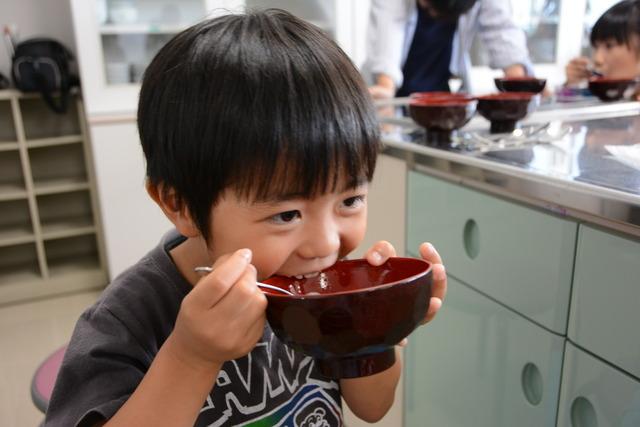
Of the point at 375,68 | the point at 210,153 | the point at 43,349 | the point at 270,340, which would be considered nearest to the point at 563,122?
the point at 375,68

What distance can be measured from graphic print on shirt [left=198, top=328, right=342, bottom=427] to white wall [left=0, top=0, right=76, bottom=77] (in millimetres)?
2393

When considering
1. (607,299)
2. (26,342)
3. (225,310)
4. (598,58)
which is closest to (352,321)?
(225,310)

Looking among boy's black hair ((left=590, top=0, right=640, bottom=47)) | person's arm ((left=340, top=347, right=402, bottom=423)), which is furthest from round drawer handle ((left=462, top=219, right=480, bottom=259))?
boy's black hair ((left=590, top=0, right=640, bottom=47))

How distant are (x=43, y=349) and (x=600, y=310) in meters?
1.97

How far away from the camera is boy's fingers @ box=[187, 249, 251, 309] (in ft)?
1.41

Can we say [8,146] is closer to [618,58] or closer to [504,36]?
[504,36]

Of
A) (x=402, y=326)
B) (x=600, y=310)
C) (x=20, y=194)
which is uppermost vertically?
(x=402, y=326)

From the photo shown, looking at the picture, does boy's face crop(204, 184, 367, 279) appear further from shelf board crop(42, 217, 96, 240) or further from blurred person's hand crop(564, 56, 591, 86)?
shelf board crop(42, 217, 96, 240)

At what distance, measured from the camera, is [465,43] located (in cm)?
189

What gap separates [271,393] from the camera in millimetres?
668

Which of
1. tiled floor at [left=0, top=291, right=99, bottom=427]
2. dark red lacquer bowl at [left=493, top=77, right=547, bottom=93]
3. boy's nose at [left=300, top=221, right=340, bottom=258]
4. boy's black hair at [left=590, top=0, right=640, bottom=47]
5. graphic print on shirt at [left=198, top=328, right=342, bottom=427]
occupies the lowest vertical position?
tiled floor at [left=0, top=291, right=99, bottom=427]

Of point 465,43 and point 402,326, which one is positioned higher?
point 465,43

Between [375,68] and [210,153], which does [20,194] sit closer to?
[375,68]

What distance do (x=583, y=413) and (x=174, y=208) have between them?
632mm
